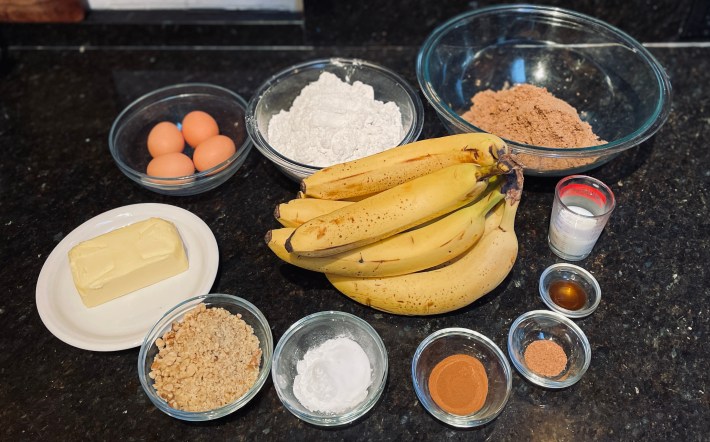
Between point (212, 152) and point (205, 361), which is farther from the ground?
point (212, 152)

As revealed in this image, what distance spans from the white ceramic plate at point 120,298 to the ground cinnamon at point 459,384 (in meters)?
0.52

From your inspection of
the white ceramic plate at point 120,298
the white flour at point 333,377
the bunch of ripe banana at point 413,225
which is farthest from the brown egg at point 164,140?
the white flour at point 333,377

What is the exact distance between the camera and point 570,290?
132 cm

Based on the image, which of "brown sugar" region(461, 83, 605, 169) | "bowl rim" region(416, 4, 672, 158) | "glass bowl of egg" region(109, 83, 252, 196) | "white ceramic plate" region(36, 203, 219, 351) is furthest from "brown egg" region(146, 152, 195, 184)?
"brown sugar" region(461, 83, 605, 169)

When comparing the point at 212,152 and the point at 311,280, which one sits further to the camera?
the point at 212,152

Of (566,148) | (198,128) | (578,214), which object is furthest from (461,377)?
(198,128)

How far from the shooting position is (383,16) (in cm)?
184

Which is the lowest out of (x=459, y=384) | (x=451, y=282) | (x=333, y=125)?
(x=459, y=384)

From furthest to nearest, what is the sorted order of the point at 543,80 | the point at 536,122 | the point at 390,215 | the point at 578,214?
the point at 543,80 → the point at 536,122 → the point at 578,214 → the point at 390,215

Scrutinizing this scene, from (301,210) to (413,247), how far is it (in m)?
0.24

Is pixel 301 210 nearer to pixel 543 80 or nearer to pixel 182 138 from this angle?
pixel 182 138

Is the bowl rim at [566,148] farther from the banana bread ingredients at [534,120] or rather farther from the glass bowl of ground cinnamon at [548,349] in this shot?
the glass bowl of ground cinnamon at [548,349]

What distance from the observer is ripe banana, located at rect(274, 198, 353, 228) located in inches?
48.6

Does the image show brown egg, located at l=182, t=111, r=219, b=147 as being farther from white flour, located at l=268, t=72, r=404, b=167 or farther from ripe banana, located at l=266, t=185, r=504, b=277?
ripe banana, located at l=266, t=185, r=504, b=277
